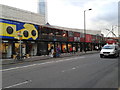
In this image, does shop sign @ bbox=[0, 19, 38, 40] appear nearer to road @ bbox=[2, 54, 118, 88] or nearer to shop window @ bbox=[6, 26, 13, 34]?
shop window @ bbox=[6, 26, 13, 34]

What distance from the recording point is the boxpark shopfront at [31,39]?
18125mm

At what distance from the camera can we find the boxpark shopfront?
59.5 feet

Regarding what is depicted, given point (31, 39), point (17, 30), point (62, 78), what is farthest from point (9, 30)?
point (62, 78)

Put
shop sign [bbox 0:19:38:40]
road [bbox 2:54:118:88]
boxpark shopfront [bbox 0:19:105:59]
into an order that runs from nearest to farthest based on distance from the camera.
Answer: road [bbox 2:54:118:88]
shop sign [bbox 0:19:38:40]
boxpark shopfront [bbox 0:19:105:59]

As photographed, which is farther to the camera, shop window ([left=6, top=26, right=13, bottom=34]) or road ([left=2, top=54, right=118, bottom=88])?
shop window ([left=6, top=26, right=13, bottom=34])

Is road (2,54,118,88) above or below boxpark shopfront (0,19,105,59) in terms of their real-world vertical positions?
below

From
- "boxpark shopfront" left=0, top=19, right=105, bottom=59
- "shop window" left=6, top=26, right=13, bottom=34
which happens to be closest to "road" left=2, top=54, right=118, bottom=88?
"boxpark shopfront" left=0, top=19, right=105, bottom=59

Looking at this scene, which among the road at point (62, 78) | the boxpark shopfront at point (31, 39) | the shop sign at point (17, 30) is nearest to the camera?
the road at point (62, 78)

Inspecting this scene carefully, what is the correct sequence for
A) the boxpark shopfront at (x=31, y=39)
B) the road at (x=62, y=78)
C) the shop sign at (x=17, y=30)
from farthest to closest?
the boxpark shopfront at (x=31, y=39)
the shop sign at (x=17, y=30)
the road at (x=62, y=78)

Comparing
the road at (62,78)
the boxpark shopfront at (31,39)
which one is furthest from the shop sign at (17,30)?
the road at (62,78)

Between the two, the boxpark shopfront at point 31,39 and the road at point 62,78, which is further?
the boxpark shopfront at point 31,39

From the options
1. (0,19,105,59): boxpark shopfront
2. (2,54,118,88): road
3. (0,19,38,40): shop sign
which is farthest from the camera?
(0,19,105,59): boxpark shopfront

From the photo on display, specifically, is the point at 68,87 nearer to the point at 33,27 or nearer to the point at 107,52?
the point at 107,52

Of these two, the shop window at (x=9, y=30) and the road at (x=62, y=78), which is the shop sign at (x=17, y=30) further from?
the road at (x=62, y=78)
